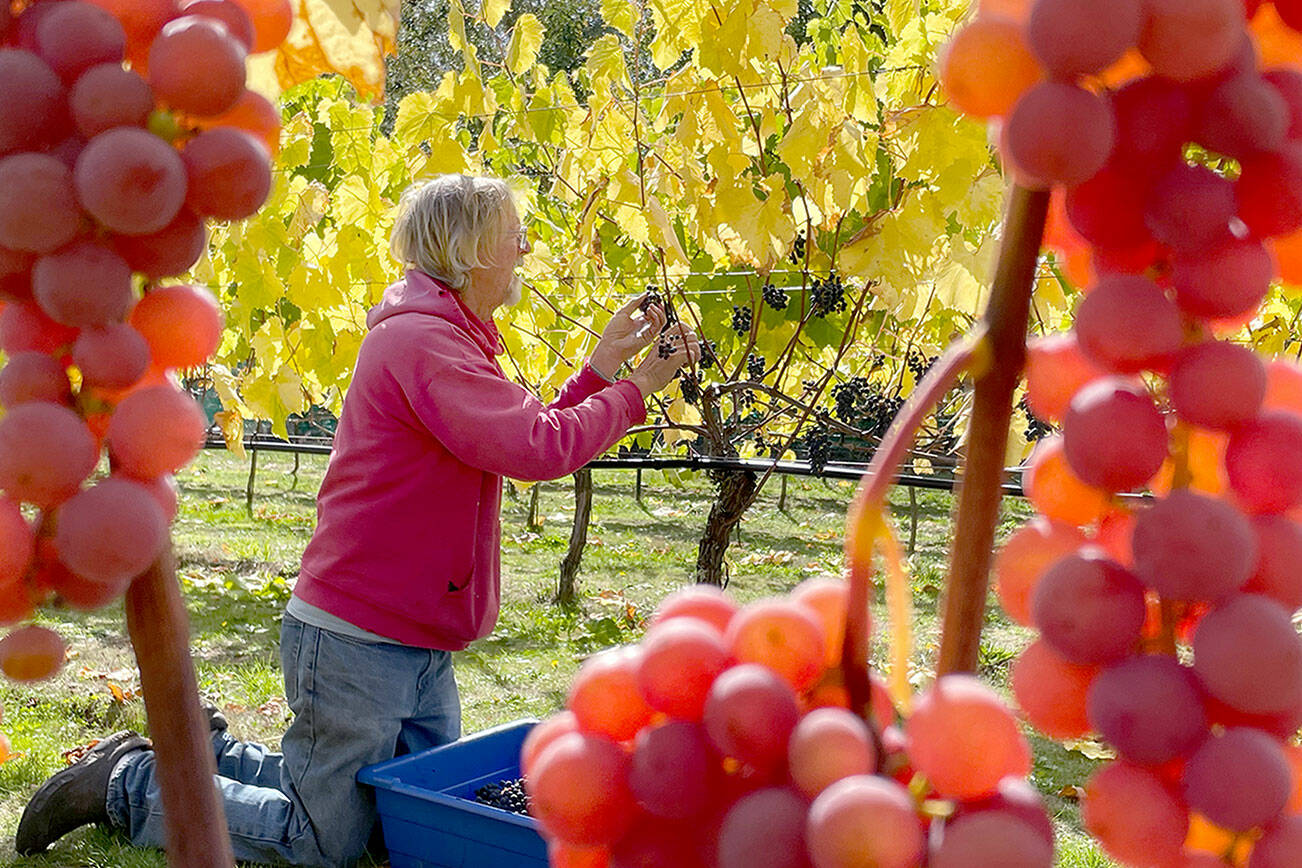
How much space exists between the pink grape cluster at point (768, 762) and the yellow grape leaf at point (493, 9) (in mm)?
3274

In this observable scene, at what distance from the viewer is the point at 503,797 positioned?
3125mm

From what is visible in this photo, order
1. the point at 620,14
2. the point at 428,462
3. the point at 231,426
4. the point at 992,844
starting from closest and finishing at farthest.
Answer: the point at 992,844 < the point at 428,462 < the point at 620,14 < the point at 231,426

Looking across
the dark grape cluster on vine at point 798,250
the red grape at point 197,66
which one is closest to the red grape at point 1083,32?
the red grape at point 197,66

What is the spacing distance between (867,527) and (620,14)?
348cm

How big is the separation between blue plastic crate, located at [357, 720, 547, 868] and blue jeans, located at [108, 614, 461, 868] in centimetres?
7

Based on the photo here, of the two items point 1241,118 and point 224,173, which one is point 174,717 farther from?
point 1241,118

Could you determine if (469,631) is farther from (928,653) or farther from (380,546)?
(928,653)

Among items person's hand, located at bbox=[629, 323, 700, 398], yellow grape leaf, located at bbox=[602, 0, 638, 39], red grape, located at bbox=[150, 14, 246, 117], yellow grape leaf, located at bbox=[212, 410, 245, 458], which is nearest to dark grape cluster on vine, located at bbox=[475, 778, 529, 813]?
person's hand, located at bbox=[629, 323, 700, 398]

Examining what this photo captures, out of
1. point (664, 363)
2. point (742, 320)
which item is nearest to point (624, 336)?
point (664, 363)

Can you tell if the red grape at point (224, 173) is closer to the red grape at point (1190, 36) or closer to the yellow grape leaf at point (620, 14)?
the red grape at point (1190, 36)

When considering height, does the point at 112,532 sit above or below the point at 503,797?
above

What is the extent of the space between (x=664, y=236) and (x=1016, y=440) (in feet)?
3.52

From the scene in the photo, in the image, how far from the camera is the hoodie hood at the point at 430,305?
2775 millimetres

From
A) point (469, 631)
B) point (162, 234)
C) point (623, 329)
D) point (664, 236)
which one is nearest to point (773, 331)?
point (664, 236)
